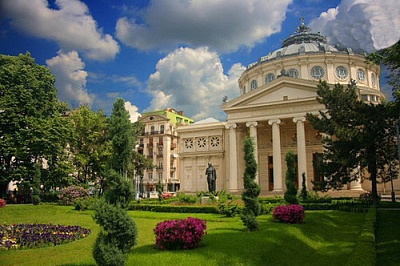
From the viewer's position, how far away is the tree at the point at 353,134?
87.5 ft

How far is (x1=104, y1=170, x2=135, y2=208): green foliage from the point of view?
885 cm

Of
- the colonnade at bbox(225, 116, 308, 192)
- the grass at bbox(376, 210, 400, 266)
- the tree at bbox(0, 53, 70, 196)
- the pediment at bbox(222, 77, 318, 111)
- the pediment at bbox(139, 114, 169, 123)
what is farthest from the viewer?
the pediment at bbox(139, 114, 169, 123)

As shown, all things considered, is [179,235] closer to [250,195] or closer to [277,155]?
[250,195]

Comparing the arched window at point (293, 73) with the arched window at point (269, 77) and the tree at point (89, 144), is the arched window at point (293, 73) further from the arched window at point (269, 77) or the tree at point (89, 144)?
the tree at point (89, 144)

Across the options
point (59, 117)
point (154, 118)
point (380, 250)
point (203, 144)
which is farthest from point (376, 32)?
point (154, 118)

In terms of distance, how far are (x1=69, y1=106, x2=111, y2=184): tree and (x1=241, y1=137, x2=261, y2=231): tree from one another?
101ft

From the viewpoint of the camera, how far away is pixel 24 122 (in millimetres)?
35594

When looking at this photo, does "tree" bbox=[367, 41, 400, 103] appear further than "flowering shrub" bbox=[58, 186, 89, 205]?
No

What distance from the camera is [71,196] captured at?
35.4m

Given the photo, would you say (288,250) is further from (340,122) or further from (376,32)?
(340,122)

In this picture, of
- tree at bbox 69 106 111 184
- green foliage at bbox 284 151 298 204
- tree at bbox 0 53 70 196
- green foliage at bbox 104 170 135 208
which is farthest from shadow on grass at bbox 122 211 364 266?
tree at bbox 69 106 111 184

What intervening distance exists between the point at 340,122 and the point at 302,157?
13.8 metres

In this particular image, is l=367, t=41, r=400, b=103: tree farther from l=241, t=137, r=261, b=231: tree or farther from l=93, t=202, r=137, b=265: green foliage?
l=93, t=202, r=137, b=265: green foliage

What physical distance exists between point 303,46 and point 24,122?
44218mm
